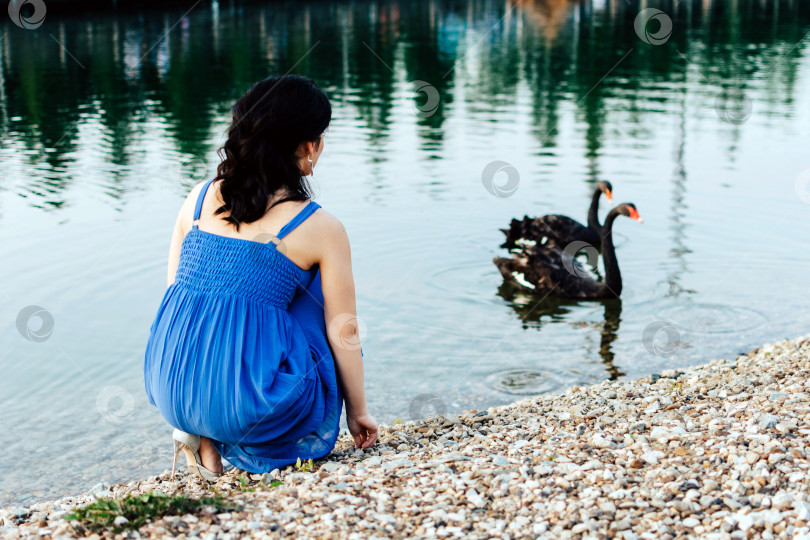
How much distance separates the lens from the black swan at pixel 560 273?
9508mm

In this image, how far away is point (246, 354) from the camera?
14.1ft

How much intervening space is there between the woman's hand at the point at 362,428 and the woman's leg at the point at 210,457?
0.71m

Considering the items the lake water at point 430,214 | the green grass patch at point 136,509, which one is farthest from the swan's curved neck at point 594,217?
the green grass patch at point 136,509

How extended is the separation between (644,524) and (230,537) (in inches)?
66.1

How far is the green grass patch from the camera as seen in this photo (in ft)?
12.0

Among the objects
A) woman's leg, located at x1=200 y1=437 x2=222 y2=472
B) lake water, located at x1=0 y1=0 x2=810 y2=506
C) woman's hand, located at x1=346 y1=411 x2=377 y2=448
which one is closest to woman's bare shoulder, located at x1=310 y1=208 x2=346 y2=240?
woman's hand, located at x1=346 y1=411 x2=377 y2=448

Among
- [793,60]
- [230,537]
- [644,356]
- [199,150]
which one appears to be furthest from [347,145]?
[793,60]

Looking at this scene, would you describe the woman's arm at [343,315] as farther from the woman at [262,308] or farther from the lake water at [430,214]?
the lake water at [430,214]

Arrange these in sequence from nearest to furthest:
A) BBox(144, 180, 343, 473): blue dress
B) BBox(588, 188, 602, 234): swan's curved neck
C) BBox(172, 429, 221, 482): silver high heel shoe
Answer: BBox(144, 180, 343, 473): blue dress, BBox(172, 429, 221, 482): silver high heel shoe, BBox(588, 188, 602, 234): swan's curved neck

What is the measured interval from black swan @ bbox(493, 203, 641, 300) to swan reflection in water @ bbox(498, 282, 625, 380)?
8 cm

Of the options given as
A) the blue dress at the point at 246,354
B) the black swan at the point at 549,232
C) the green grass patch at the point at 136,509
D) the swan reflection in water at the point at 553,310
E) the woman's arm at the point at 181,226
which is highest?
the woman's arm at the point at 181,226

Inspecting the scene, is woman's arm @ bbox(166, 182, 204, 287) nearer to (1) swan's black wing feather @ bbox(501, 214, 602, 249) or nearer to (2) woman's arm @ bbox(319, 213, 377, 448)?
(2) woman's arm @ bbox(319, 213, 377, 448)

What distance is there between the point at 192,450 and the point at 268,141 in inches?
64.8

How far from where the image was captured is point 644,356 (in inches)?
316
